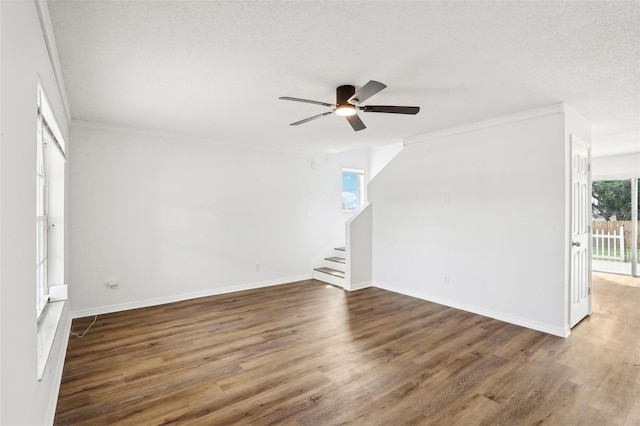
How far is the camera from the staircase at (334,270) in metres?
5.54

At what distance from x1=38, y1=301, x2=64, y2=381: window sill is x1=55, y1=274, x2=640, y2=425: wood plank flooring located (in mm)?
469

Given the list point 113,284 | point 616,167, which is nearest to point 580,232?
point 616,167

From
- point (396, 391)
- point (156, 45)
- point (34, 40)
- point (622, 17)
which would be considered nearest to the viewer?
point (34, 40)

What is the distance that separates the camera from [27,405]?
1.38 m

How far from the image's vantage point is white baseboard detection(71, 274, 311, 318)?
402 centimetres

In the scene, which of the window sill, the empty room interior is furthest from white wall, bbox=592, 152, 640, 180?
the window sill

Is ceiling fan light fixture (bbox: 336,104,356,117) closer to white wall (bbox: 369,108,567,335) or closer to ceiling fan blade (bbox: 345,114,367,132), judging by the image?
ceiling fan blade (bbox: 345,114,367,132)

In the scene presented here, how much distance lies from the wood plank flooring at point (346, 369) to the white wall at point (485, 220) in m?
0.43

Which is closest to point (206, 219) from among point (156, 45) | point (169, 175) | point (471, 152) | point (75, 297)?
point (169, 175)

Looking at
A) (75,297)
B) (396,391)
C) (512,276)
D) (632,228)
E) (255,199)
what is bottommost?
(396,391)

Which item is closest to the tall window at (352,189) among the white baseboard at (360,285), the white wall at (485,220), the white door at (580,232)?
the white wall at (485,220)

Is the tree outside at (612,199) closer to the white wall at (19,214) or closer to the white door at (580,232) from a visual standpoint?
the white door at (580,232)

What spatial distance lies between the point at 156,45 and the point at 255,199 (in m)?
3.42

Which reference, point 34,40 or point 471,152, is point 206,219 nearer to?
point 34,40
